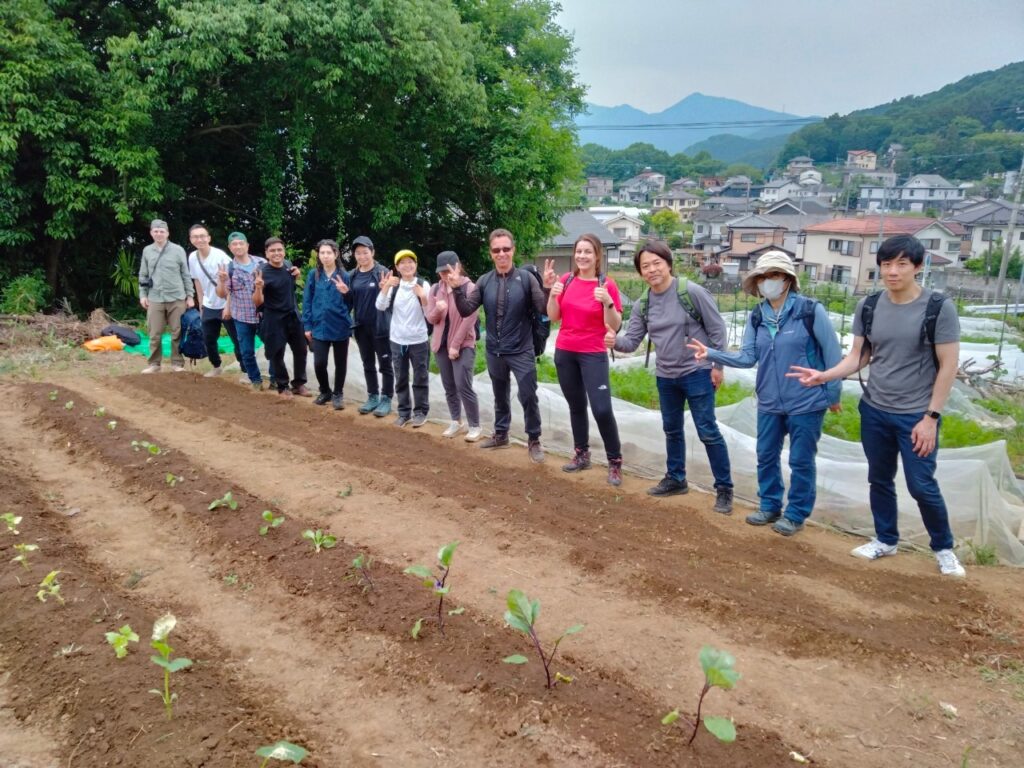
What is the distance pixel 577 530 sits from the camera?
3.91 metres

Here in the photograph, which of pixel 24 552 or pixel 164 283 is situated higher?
pixel 164 283

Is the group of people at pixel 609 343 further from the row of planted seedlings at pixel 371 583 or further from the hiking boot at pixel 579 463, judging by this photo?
the row of planted seedlings at pixel 371 583

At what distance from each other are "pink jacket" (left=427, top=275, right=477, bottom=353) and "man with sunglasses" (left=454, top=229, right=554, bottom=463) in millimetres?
157

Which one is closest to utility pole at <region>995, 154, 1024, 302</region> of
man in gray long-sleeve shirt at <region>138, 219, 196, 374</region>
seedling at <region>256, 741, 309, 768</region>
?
man in gray long-sleeve shirt at <region>138, 219, 196, 374</region>

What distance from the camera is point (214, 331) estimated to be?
7.21 m

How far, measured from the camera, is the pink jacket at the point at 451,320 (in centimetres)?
539

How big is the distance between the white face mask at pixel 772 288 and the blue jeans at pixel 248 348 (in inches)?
186

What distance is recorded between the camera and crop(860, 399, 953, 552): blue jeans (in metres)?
3.39

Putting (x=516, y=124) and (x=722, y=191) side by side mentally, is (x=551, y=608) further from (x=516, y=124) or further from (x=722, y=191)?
(x=722, y=191)

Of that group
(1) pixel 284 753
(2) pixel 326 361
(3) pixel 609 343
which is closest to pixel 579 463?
(3) pixel 609 343

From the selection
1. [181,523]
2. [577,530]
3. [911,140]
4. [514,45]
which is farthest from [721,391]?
[911,140]

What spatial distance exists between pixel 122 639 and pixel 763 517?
126 inches

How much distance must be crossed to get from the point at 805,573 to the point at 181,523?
3.27 m

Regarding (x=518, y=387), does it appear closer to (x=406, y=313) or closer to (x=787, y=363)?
(x=406, y=313)
